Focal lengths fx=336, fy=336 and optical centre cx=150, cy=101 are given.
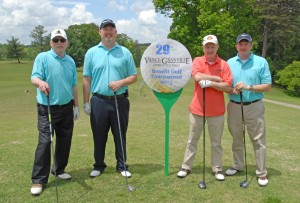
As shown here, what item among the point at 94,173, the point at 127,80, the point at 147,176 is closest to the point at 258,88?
the point at 127,80

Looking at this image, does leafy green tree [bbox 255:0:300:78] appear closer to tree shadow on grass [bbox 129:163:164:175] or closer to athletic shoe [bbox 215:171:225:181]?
tree shadow on grass [bbox 129:163:164:175]

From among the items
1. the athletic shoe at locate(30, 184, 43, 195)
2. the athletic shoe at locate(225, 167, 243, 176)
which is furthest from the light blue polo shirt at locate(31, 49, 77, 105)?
the athletic shoe at locate(225, 167, 243, 176)

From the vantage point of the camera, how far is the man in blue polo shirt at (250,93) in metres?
5.24

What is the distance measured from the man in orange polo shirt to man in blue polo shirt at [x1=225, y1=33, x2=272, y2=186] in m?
0.23

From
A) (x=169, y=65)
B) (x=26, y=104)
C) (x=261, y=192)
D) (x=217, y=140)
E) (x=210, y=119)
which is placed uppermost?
(x=169, y=65)

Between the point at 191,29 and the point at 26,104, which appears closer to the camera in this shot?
the point at 26,104

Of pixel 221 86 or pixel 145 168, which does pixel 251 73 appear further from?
pixel 145 168

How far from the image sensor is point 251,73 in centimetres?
524

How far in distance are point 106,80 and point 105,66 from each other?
22 cm

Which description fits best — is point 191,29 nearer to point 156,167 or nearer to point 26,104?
point 26,104

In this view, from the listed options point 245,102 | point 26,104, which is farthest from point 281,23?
point 245,102

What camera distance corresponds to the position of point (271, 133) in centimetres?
1035

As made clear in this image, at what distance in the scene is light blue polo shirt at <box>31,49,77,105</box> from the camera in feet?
16.0

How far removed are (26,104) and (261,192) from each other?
1655cm
